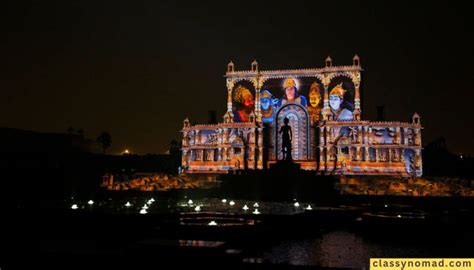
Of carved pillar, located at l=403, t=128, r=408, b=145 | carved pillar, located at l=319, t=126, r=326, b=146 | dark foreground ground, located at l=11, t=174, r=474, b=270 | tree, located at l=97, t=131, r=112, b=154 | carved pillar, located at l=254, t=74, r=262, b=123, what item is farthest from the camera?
tree, located at l=97, t=131, r=112, b=154

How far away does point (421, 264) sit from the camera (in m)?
9.29

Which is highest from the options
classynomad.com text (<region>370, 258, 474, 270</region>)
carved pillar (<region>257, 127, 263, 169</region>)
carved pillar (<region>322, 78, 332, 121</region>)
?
carved pillar (<region>322, 78, 332, 121</region>)

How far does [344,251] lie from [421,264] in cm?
317

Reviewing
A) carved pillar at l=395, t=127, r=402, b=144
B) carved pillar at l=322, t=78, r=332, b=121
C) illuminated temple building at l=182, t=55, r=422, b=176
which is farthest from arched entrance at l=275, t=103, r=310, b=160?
carved pillar at l=395, t=127, r=402, b=144

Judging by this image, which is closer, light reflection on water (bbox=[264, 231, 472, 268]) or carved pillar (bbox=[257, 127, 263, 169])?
light reflection on water (bbox=[264, 231, 472, 268])

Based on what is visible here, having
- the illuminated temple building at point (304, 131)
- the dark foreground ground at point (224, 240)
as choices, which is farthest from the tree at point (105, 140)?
the dark foreground ground at point (224, 240)

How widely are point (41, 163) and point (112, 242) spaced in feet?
146

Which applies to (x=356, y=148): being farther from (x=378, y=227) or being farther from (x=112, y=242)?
(x=112, y=242)

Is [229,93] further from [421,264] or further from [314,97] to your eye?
[421,264]

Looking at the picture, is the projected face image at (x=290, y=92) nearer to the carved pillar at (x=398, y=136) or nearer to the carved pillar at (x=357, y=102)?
the carved pillar at (x=357, y=102)

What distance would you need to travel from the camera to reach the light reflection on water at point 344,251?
35.6 feet

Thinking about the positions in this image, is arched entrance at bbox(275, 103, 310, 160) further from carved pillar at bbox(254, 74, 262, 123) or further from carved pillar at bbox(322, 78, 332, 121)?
carved pillar at bbox(254, 74, 262, 123)

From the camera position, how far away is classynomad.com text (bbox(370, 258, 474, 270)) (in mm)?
8969

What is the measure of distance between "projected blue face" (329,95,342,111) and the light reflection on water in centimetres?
Answer: 4740
